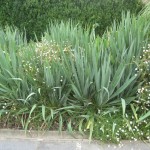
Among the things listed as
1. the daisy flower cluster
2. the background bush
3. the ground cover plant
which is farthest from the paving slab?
the background bush

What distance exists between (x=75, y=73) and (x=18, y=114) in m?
0.71

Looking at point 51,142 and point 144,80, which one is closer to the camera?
point 51,142

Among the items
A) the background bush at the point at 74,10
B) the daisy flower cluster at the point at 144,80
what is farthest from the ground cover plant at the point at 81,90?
the background bush at the point at 74,10

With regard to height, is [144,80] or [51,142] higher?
[144,80]

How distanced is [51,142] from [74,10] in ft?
10.3

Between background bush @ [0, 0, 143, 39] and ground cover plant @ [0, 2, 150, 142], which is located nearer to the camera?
ground cover plant @ [0, 2, 150, 142]

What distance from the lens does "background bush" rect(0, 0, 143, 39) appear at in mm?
6527

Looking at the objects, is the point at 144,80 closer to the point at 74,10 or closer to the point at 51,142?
the point at 51,142

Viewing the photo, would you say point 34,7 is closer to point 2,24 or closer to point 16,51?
point 2,24

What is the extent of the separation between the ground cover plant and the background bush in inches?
91.1

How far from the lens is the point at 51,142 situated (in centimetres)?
386

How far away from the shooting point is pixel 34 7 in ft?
21.6

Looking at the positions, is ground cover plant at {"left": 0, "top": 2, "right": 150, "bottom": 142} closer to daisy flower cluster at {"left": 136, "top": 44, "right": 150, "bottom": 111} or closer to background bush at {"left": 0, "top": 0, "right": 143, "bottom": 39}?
daisy flower cluster at {"left": 136, "top": 44, "right": 150, "bottom": 111}

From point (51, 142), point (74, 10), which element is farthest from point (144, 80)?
point (74, 10)
